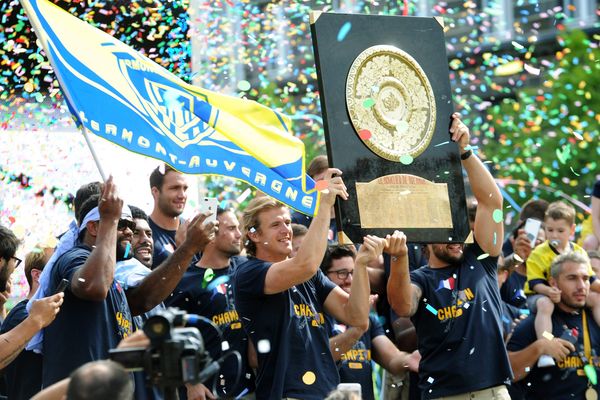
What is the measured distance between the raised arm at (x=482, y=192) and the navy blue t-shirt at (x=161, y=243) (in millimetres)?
2166

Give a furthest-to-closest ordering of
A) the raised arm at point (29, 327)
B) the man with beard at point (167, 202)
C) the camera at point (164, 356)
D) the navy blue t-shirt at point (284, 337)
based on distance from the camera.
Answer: the man with beard at point (167, 202), the navy blue t-shirt at point (284, 337), the raised arm at point (29, 327), the camera at point (164, 356)

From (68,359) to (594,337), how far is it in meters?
4.40

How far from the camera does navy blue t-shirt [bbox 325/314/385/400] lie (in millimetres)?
8266

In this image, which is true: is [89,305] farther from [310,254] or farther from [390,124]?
[390,124]

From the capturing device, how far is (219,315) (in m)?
7.90

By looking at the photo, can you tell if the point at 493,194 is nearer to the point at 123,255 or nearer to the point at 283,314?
the point at 283,314

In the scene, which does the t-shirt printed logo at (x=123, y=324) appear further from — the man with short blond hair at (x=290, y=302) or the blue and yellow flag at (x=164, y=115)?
the blue and yellow flag at (x=164, y=115)

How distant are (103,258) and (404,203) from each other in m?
2.04

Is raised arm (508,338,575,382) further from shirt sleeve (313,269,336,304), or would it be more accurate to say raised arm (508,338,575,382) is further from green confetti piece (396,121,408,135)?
green confetti piece (396,121,408,135)

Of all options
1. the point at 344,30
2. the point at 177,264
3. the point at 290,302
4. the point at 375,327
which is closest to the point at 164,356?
the point at 177,264

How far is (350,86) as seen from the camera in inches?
292

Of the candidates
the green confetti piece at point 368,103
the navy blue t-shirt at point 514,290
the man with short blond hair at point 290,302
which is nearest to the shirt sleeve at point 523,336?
the navy blue t-shirt at point 514,290

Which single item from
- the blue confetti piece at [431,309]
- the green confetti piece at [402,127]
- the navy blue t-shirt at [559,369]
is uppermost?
the green confetti piece at [402,127]

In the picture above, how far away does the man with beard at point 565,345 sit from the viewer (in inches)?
350
